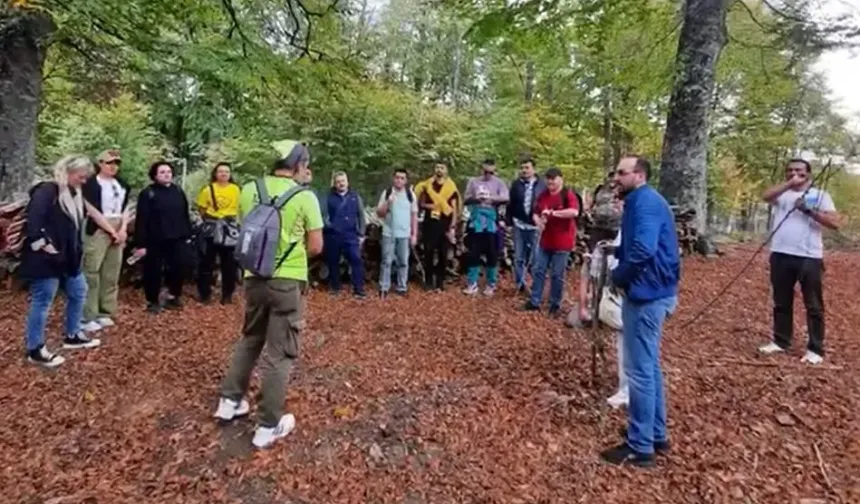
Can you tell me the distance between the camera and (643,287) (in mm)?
3186

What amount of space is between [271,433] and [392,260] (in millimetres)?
4493

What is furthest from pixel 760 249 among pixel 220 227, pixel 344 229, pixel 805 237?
pixel 220 227

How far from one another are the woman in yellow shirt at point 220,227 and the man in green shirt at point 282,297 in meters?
3.30

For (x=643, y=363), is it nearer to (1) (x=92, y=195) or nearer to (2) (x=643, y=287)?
(2) (x=643, y=287)

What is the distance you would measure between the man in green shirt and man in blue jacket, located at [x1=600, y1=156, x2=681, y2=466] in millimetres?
1679

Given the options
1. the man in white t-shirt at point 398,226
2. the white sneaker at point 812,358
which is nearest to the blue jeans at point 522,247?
the man in white t-shirt at point 398,226

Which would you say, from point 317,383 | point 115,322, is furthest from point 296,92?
point 317,383

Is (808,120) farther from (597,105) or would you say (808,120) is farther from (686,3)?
(686,3)

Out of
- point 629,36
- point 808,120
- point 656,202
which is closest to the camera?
point 656,202

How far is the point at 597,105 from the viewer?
18.1 m

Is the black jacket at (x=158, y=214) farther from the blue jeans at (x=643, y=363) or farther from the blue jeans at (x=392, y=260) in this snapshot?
the blue jeans at (x=643, y=363)

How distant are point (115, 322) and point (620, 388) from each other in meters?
4.62

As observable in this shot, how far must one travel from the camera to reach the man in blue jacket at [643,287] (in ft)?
10.3

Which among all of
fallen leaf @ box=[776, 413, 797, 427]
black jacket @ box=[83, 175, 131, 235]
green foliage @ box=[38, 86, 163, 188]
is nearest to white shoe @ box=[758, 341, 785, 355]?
fallen leaf @ box=[776, 413, 797, 427]
